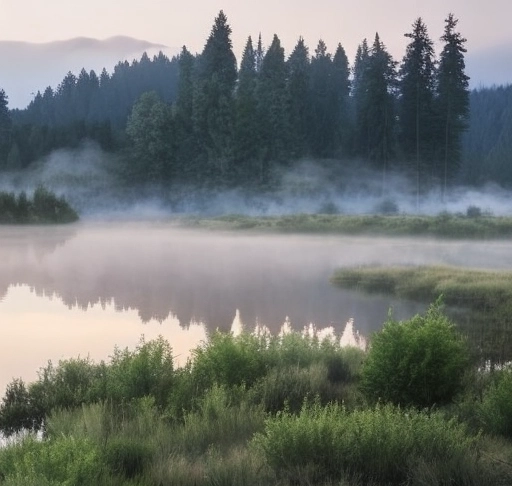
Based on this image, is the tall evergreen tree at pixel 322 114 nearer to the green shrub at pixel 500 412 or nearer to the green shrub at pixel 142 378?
the green shrub at pixel 142 378

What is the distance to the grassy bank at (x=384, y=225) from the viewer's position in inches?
2055

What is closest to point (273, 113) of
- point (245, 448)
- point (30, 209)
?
point (30, 209)

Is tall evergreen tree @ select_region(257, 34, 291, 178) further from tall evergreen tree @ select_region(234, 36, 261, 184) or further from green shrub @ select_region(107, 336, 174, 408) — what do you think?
green shrub @ select_region(107, 336, 174, 408)

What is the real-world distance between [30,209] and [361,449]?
59.2 metres

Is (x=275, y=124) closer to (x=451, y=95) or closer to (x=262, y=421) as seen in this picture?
(x=451, y=95)

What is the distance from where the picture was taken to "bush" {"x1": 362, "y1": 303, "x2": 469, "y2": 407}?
10648mm

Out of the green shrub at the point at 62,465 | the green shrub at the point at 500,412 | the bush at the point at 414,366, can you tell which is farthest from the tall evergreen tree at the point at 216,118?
the green shrub at the point at 62,465

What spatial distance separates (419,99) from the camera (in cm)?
7588

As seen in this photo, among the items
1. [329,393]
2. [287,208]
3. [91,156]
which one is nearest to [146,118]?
[91,156]

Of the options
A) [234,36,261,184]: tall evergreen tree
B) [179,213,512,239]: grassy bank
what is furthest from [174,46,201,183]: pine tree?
[179,213,512,239]: grassy bank

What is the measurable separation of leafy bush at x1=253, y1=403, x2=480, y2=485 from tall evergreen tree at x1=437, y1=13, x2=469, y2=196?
68.1 m

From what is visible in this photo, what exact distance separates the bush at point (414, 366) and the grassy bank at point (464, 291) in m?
4.17

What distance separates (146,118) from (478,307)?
213 ft

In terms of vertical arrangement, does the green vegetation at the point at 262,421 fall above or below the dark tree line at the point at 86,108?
below
